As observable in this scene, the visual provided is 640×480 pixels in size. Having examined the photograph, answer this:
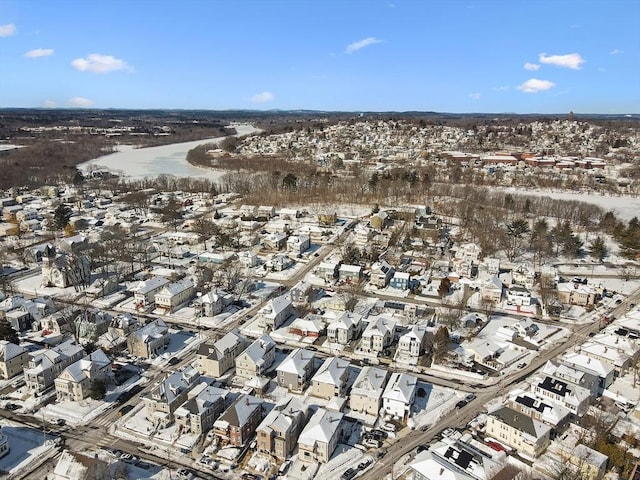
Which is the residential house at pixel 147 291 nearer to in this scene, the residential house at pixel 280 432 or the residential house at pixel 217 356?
the residential house at pixel 217 356

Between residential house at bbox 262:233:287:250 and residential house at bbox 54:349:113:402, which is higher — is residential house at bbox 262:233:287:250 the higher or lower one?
the higher one

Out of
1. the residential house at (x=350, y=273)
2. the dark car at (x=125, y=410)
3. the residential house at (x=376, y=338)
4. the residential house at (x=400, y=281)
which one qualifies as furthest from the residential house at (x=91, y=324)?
the residential house at (x=400, y=281)

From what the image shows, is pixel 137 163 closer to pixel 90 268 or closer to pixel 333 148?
pixel 333 148

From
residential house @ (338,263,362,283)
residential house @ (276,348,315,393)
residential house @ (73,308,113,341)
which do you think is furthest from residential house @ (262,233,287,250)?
residential house @ (276,348,315,393)

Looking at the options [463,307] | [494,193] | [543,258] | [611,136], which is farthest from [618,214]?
[611,136]

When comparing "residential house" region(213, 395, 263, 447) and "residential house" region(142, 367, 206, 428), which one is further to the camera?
"residential house" region(142, 367, 206, 428)

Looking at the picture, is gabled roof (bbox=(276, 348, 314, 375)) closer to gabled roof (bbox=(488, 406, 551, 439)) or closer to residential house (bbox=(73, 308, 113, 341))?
gabled roof (bbox=(488, 406, 551, 439))
